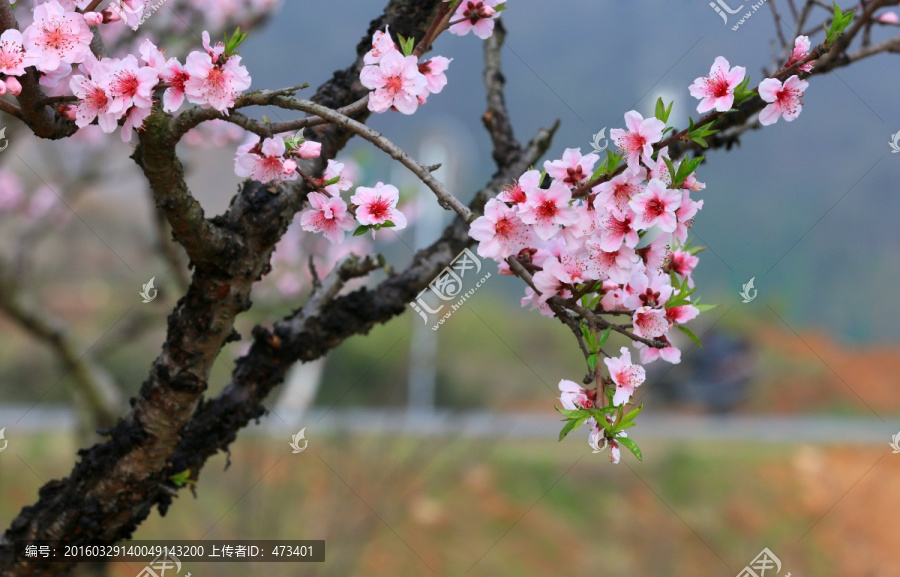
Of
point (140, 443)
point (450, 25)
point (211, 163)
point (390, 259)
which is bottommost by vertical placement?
point (140, 443)

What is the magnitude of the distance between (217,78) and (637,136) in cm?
47

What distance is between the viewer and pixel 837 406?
5.25 metres

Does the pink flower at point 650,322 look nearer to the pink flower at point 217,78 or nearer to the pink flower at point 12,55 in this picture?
the pink flower at point 217,78

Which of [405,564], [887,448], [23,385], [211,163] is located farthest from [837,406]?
[23,385]

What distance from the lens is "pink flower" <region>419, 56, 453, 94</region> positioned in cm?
88

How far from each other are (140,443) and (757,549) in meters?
3.99

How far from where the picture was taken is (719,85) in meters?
0.88

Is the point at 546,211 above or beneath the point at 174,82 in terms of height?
beneath

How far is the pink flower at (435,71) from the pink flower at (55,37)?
0.38 metres

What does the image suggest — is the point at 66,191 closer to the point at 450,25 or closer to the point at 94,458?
the point at 94,458

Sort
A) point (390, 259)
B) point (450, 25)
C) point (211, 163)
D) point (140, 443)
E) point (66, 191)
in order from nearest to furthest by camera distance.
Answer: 1. point (450, 25)
2. point (140, 443)
3. point (66, 191)
4. point (211, 163)
5. point (390, 259)

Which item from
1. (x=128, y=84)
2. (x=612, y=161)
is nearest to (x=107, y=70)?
(x=128, y=84)

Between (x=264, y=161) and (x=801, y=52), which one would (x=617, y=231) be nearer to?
(x=801, y=52)

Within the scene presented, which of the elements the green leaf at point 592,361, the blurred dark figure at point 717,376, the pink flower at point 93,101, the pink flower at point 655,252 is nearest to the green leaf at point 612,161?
the pink flower at point 655,252
